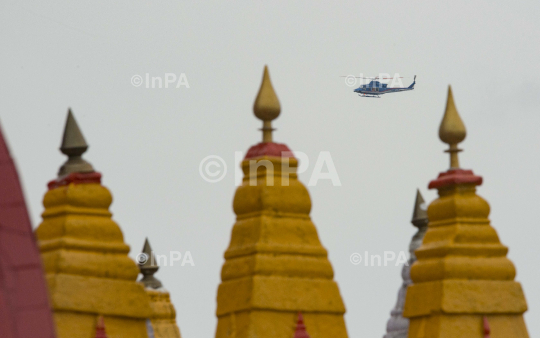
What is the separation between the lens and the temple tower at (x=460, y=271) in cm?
3256

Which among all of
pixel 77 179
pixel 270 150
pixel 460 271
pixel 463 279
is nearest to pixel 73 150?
pixel 77 179

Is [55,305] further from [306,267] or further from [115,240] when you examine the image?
[306,267]

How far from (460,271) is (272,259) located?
4329 mm

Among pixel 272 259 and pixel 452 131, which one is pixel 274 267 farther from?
pixel 452 131

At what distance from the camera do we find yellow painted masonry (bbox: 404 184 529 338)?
32.5m

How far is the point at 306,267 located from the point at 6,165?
12.3 metres

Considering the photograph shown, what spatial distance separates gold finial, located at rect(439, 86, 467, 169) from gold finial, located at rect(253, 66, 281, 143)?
156 inches

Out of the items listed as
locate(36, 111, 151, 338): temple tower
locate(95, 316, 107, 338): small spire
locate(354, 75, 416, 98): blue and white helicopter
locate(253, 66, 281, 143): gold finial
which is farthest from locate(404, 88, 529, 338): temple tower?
locate(354, 75, 416, 98): blue and white helicopter

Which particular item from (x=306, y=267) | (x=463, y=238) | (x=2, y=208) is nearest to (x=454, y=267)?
(x=463, y=238)

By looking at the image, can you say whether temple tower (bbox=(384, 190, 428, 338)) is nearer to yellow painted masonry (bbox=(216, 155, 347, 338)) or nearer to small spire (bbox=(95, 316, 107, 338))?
yellow painted masonry (bbox=(216, 155, 347, 338))

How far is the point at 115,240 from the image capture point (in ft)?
102

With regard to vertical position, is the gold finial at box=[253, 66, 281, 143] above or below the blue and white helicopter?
below

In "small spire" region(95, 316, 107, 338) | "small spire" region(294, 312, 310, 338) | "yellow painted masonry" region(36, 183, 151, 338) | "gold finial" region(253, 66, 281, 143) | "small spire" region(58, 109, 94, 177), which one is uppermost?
"gold finial" region(253, 66, 281, 143)

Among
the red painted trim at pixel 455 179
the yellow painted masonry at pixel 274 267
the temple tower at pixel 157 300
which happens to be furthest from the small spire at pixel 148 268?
the red painted trim at pixel 455 179
